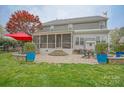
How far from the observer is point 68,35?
12.4 meters

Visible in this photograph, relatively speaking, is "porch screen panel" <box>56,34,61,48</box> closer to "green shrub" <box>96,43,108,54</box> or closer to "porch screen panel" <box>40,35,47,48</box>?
"porch screen panel" <box>40,35,47,48</box>

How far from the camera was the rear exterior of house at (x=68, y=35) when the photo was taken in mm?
11094

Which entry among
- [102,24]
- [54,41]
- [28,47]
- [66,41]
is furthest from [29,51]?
[102,24]

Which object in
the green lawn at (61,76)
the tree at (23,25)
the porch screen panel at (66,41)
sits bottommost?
the green lawn at (61,76)

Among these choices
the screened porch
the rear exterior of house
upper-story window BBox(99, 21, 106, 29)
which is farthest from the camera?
the screened porch

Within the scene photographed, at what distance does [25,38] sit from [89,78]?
13.5 feet

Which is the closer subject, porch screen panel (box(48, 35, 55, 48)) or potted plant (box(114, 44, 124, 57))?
potted plant (box(114, 44, 124, 57))

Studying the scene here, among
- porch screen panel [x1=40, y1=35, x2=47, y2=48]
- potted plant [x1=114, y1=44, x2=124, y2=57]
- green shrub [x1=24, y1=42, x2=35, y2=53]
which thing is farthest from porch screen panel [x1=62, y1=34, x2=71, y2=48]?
green shrub [x1=24, y1=42, x2=35, y2=53]

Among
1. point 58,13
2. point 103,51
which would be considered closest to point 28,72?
point 58,13

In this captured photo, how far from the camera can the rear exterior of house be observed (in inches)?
437

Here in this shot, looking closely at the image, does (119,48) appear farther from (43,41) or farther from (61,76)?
(43,41)

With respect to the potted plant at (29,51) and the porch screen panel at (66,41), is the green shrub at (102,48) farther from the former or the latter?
the porch screen panel at (66,41)

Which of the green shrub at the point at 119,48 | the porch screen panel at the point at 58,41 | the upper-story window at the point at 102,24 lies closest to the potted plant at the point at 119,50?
the green shrub at the point at 119,48
